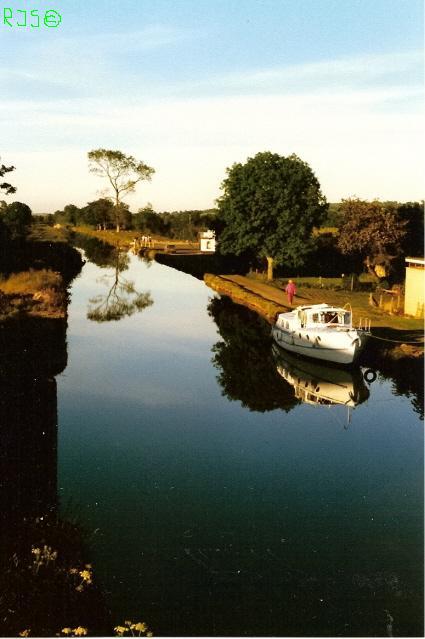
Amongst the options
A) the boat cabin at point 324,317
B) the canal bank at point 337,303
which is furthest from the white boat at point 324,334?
the canal bank at point 337,303

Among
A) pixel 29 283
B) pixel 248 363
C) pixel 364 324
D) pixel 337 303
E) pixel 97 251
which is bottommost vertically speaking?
pixel 248 363

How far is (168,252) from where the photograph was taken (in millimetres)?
99938

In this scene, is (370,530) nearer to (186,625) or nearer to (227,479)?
(227,479)

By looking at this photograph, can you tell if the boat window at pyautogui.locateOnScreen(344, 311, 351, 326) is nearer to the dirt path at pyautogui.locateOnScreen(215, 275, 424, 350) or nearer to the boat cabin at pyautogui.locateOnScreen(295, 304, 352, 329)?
the boat cabin at pyautogui.locateOnScreen(295, 304, 352, 329)

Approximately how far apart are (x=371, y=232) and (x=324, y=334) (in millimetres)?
22691

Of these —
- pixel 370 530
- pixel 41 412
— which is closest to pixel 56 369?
pixel 41 412

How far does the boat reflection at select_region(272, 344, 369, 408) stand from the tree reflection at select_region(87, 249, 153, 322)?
18.0 metres

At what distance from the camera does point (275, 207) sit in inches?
2254

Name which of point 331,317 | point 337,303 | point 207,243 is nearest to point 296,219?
point 337,303

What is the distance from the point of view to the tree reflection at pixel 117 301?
50469 millimetres

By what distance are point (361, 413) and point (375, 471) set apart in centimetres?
626

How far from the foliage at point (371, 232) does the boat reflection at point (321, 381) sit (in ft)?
65.1

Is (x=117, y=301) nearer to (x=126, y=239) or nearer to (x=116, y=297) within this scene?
(x=116, y=297)

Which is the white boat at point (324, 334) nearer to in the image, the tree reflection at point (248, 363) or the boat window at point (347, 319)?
the boat window at point (347, 319)
